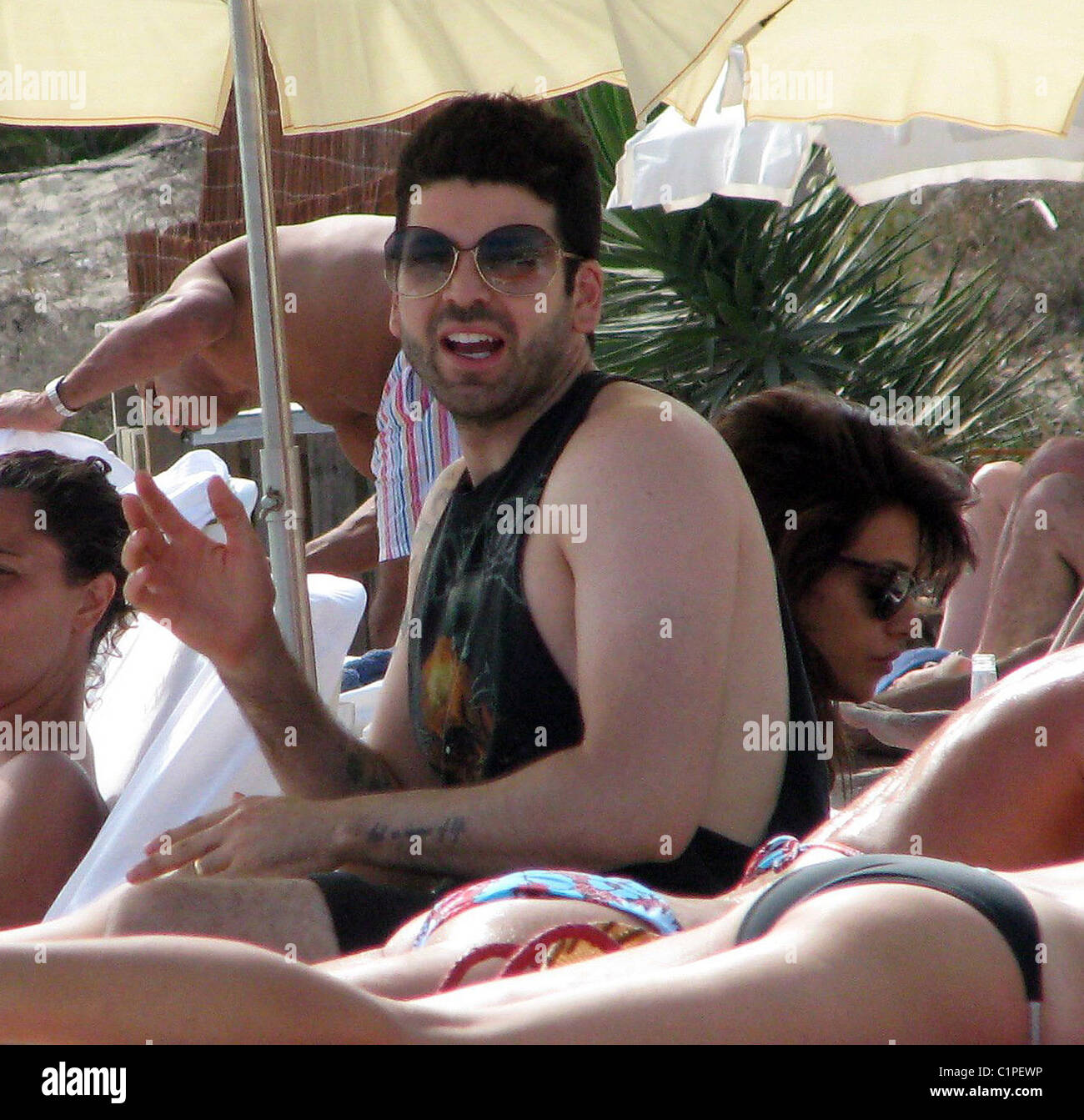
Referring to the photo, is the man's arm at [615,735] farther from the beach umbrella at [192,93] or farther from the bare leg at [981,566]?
the bare leg at [981,566]

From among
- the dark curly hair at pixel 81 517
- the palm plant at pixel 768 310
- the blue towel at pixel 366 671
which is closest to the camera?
the dark curly hair at pixel 81 517

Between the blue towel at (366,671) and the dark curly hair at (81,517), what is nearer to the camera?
the dark curly hair at (81,517)

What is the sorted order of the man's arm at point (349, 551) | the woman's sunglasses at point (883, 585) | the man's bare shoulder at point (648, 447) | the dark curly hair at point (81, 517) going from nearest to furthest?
the man's bare shoulder at point (648, 447)
the woman's sunglasses at point (883, 585)
the dark curly hair at point (81, 517)
the man's arm at point (349, 551)

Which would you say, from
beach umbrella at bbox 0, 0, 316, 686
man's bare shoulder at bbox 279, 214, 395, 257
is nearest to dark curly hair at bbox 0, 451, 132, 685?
beach umbrella at bbox 0, 0, 316, 686

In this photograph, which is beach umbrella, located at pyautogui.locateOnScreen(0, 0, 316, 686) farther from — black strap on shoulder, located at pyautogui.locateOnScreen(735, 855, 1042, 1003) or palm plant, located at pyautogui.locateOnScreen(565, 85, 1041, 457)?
palm plant, located at pyautogui.locateOnScreen(565, 85, 1041, 457)

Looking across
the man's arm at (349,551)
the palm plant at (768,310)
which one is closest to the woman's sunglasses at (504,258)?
the man's arm at (349,551)

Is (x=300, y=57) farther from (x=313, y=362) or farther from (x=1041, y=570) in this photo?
(x=1041, y=570)

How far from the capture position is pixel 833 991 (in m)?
1.09

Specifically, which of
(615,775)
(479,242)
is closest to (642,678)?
(615,775)

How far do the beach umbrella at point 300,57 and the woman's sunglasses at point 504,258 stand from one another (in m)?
0.97

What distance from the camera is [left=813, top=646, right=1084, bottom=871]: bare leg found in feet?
5.66

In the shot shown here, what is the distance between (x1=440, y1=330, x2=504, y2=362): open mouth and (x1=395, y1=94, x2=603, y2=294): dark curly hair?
5.7 inches

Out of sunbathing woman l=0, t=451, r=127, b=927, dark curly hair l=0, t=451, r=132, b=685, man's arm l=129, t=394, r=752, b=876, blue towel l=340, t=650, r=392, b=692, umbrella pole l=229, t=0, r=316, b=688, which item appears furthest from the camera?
blue towel l=340, t=650, r=392, b=692

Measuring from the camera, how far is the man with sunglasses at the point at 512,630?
186cm
